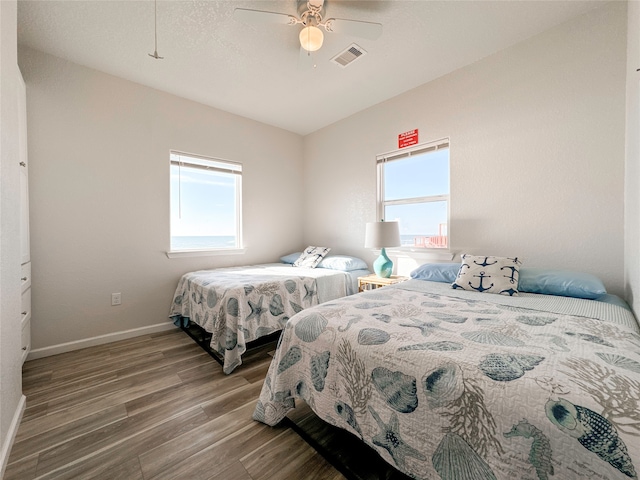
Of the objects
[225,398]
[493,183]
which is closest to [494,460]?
[225,398]

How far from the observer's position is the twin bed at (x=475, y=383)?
688 mm

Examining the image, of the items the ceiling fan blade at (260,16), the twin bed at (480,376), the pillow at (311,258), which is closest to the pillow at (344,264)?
the pillow at (311,258)

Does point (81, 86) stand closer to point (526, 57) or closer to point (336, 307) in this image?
point (336, 307)

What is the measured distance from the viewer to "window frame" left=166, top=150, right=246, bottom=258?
3.06 m

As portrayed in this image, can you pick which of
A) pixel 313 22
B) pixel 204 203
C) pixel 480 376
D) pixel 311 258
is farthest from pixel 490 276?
pixel 204 203

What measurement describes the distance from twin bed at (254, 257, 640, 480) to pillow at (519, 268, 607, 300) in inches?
5.0

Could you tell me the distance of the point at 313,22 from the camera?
191cm

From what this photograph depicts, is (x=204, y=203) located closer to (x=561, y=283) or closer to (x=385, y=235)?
(x=385, y=235)

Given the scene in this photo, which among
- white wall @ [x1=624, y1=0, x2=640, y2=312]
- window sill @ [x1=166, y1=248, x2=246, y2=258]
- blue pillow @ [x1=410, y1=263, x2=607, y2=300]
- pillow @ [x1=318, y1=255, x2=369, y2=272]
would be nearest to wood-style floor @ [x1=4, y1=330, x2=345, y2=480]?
window sill @ [x1=166, y1=248, x2=246, y2=258]

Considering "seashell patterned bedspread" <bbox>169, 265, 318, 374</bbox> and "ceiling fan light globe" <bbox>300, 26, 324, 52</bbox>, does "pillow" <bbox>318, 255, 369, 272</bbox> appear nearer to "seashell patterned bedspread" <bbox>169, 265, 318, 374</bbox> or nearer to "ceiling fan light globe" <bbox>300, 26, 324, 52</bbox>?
"seashell patterned bedspread" <bbox>169, 265, 318, 374</bbox>

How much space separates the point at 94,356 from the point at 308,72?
3276 millimetres

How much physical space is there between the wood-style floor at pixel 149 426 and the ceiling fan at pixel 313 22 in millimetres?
2466

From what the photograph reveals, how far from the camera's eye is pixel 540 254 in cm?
219

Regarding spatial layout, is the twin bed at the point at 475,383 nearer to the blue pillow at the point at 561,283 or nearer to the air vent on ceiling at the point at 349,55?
the blue pillow at the point at 561,283
